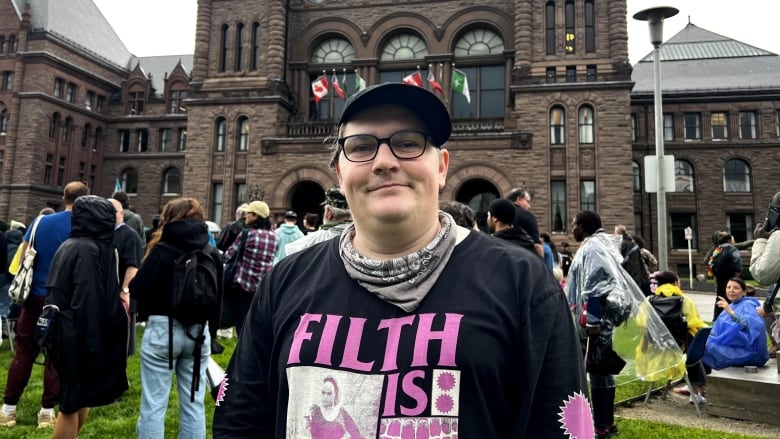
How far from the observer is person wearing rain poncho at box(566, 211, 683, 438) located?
16.3 ft

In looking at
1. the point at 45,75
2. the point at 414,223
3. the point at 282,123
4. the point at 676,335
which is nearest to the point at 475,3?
the point at 282,123

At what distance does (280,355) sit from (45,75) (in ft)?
155

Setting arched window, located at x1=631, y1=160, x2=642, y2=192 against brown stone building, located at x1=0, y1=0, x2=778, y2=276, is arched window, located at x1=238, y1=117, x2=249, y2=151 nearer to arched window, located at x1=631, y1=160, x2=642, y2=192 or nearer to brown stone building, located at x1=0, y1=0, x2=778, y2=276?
brown stone building, located at x1=0, y1=0, x2=778, y2=276

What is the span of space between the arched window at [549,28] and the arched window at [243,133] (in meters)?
16.1

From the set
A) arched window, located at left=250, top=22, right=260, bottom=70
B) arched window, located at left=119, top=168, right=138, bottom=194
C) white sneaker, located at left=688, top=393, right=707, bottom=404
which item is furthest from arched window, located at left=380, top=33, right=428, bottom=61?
arched window, located at left=119, top=168, right=138, bottom=194

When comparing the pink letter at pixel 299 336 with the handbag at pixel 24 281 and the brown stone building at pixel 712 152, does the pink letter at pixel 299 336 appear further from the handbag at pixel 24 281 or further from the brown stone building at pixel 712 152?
the brown stone building at pixel 712 152

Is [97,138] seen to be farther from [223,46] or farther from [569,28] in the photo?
[569,28]

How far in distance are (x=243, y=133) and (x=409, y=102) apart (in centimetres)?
2778

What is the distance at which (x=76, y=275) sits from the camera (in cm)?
413

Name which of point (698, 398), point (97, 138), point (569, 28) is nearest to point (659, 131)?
point (698, 398)

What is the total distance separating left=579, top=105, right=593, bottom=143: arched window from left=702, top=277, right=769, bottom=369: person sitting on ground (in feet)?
63.2

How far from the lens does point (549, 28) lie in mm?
26109

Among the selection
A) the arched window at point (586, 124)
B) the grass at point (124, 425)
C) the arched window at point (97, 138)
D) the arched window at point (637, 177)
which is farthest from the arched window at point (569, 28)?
the arched window at point (97, 138)

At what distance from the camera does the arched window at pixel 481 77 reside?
92.5 ft
